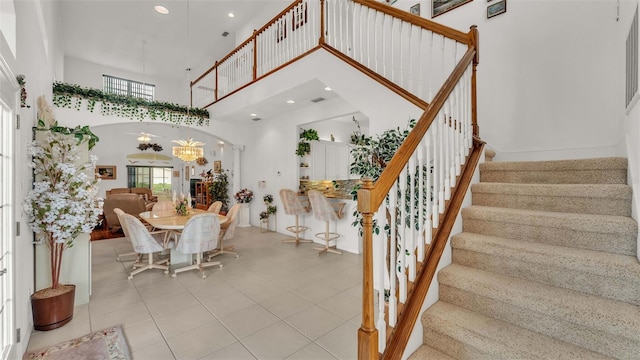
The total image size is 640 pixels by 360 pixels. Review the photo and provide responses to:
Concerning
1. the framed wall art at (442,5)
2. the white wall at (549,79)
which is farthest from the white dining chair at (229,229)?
the framed wall art at (442,5)

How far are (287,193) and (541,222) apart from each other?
171 inches

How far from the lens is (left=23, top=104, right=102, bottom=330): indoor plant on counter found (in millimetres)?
2465

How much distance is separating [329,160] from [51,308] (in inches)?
218

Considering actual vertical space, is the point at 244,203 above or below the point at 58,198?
below

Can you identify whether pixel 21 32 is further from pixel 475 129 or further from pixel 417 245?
pixel 475 129

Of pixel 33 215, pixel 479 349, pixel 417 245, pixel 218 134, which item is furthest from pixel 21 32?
pixel 218 134

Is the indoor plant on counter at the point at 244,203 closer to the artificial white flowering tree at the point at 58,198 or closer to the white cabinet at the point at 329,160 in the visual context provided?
the white cabinet at the point at 329,160

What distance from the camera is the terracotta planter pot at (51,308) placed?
2461 mm

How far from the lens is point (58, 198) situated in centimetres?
248

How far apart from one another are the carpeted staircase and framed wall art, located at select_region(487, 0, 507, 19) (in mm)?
2547

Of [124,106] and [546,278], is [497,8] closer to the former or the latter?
[546,278]

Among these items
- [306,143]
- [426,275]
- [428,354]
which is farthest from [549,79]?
[306,143]

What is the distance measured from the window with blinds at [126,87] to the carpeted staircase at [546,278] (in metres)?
10.6

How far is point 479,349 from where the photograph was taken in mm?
1470
